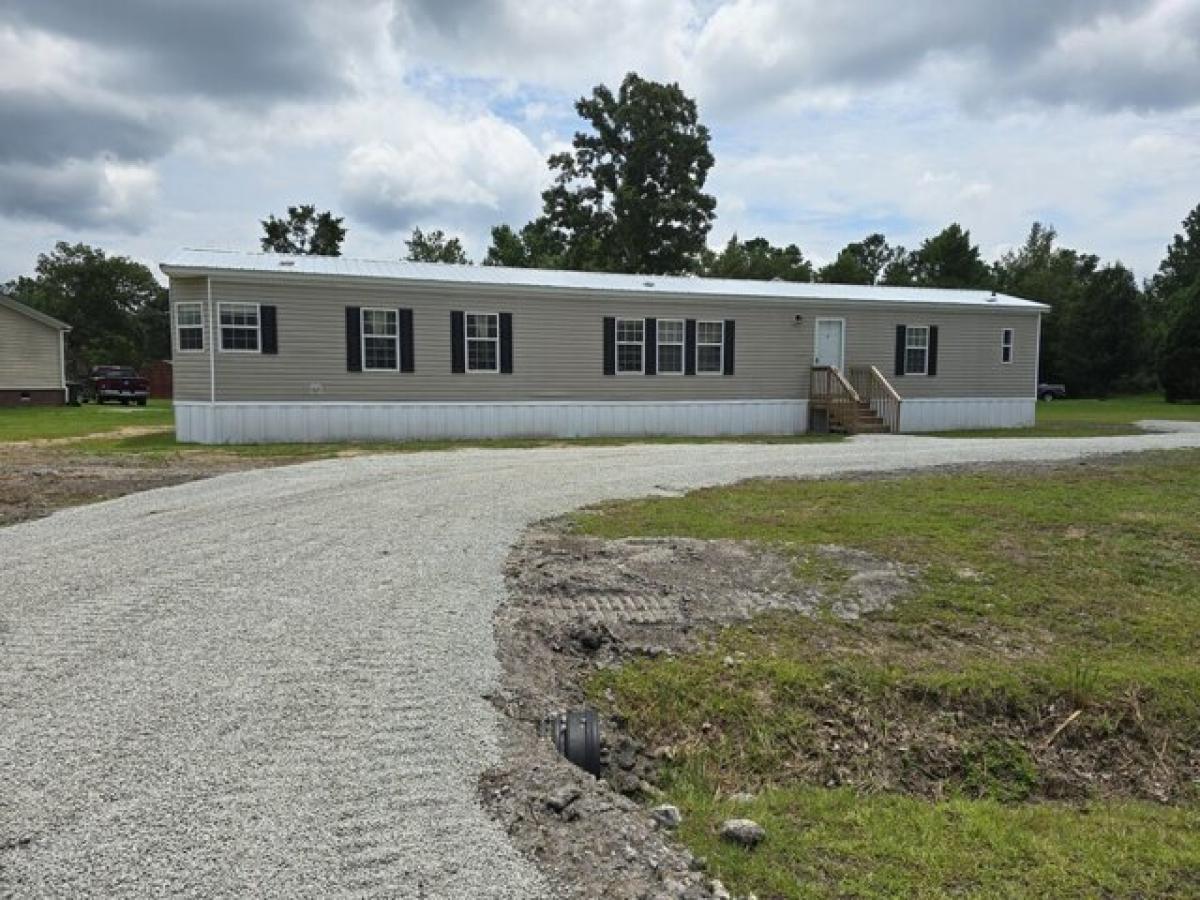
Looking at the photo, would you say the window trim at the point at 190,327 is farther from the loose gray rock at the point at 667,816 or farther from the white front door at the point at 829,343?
the loose gray rock at the point at 667,816

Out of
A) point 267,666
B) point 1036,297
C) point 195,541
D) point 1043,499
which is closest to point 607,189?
point 1036,297

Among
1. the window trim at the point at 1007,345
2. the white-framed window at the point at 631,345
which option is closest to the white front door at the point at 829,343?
the white-framed window at the point at 631,345

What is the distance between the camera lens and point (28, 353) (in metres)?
28.8

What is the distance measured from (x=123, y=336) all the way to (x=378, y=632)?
5342cm

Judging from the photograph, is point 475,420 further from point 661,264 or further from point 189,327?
point 661,264

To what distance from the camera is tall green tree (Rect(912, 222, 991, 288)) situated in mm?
44094

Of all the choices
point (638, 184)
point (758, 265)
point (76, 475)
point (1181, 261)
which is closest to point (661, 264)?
Result: point (638, 184)

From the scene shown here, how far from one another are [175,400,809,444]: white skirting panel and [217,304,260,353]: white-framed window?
3.41 feet

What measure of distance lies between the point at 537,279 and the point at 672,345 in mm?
3240

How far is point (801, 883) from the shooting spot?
2557 mm

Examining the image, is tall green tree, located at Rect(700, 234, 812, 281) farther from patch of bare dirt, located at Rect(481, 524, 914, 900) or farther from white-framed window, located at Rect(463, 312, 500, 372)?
patch of bare dirt, located at Rect(481, 524, 914, 900)

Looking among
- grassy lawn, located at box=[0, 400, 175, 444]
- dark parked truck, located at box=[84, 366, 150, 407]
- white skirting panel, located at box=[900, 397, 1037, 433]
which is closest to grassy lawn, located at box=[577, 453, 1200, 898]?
white skirting panel, located at box=[900, 397, 1037, 433]

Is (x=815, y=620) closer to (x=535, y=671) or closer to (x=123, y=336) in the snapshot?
(x=535, y=671)

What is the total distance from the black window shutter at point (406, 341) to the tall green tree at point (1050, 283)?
90.7 ft
